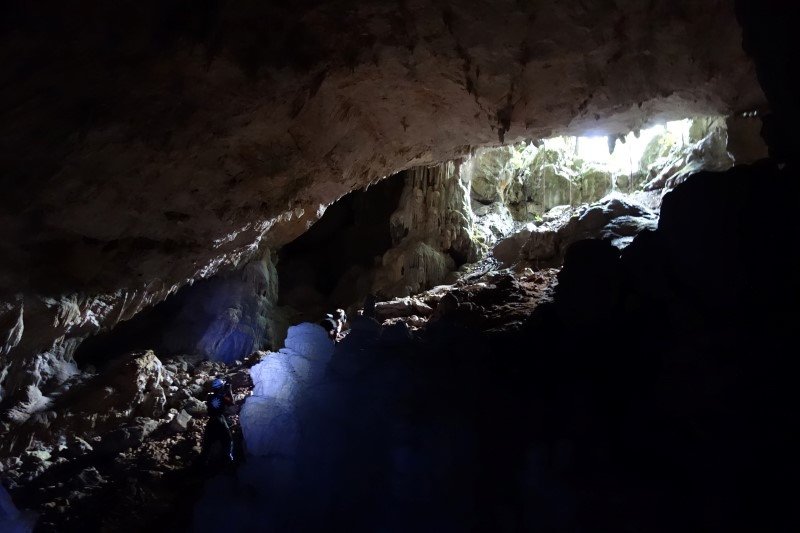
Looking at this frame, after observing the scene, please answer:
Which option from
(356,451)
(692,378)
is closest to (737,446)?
(692,378)

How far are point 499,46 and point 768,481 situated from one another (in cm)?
453

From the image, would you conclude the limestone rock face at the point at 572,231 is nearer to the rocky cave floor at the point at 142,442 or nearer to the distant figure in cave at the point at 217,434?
the rocky cave floor at the point at 142,442

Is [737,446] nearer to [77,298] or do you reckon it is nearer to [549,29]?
[549,29]

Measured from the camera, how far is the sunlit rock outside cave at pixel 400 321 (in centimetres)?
361

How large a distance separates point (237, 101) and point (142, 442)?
187 inches

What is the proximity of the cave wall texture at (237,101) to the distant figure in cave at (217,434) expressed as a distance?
6.40ft

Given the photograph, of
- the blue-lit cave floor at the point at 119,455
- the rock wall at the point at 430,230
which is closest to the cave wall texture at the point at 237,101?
the blue-lit cave floor at the point at 119,455

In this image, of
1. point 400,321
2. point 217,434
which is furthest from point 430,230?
point 217,434

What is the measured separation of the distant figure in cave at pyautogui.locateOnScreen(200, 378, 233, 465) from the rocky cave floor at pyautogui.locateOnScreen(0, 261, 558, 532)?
0.49 feet

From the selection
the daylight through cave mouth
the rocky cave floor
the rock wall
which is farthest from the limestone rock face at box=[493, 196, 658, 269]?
the rock wall

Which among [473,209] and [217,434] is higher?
[473,209]

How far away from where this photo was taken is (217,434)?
523 centimetres

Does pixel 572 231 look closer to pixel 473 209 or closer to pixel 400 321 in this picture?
pixel 400 321

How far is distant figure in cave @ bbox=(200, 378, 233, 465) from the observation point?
5156 mm
